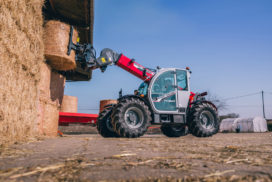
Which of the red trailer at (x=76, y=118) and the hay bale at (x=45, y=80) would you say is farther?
the red trailer at (x=76, y=118)

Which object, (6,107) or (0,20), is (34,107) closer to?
(6,107)

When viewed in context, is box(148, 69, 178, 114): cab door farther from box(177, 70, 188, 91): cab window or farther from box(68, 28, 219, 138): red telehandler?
box(177, 70, 188, 91): cab window

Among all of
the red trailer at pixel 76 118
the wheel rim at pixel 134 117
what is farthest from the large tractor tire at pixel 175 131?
the red trailer at pixel 76 118

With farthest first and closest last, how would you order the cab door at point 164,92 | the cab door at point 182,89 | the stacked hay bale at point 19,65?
the cab door at point 182,89 → the cab door at point 164,92 → the stacked hay bale at point 19,65

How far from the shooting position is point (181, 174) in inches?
48.6

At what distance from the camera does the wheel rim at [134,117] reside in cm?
572

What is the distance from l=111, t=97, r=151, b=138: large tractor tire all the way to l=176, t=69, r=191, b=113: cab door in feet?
4.95

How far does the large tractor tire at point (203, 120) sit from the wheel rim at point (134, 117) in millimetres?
1764

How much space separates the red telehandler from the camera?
18.9 ft

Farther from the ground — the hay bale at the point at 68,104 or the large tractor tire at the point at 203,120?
the hay bale at the point at 68,104

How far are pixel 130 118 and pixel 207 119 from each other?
2.93m

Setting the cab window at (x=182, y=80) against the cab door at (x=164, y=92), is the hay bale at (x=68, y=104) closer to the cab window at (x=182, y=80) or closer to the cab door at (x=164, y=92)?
the cab door at (x=164, y=92)

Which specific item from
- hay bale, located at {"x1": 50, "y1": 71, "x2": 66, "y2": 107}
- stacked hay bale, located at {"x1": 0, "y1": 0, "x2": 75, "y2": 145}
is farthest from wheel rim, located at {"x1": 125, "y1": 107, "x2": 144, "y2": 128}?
hay bale, located at {"x1": 50, "y1": 71, "x2": 66, "y2": 107}

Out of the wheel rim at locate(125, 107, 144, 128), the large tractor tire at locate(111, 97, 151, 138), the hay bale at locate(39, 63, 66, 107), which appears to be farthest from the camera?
the hay bale at locate(39, 63, 66, 107)
